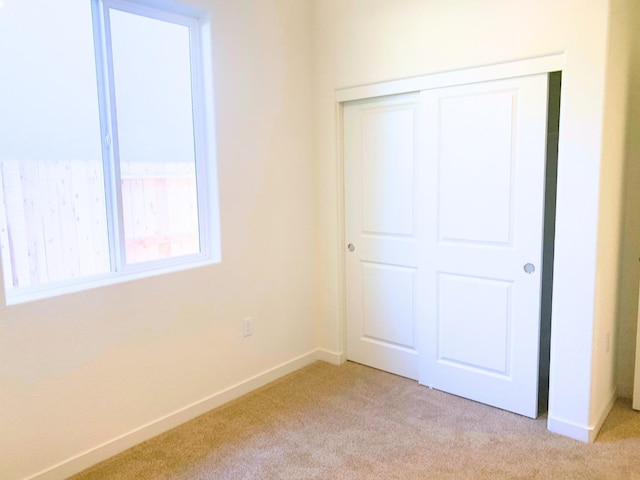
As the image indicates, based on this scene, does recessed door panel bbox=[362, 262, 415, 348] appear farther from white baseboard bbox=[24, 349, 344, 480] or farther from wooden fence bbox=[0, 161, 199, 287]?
wooden fence bbox=[0, 161, 199, 287]

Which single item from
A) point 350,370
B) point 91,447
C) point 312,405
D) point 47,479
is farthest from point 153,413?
point 350,370

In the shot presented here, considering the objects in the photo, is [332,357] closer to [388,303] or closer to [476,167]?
[388,303]

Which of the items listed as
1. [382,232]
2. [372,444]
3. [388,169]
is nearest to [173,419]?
[372,444]

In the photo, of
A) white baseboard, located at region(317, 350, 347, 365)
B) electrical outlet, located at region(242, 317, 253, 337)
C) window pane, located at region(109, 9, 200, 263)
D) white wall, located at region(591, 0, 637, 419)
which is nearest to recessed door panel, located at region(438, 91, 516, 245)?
white wall, located at region(591, 0, 637, 419)

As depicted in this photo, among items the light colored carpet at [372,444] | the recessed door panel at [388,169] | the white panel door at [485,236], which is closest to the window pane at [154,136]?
the light colored carpet at [372,444]

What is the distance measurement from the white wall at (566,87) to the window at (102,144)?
127 cm

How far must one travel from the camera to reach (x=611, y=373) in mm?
2875

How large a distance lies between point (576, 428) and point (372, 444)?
3.59 feet

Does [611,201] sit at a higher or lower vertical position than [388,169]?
lower

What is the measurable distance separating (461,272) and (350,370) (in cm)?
115

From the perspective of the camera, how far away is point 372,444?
2.54m

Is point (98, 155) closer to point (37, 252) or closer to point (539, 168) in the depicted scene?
point (37, 252)

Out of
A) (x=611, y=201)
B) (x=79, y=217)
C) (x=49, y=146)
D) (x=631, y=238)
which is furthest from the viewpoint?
(x=631, y=238)

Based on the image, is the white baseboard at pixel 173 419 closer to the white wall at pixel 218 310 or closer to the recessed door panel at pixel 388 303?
the white wall at pixel 218 310
